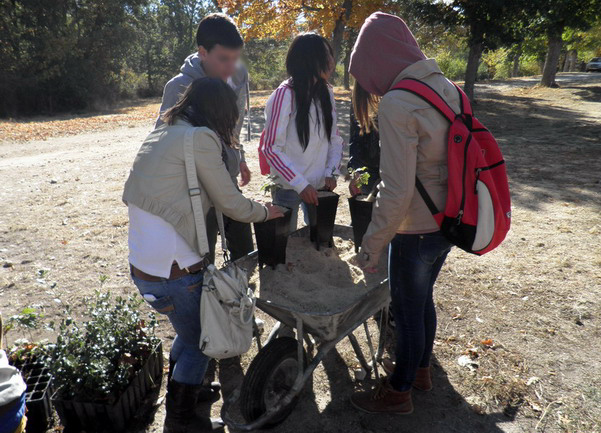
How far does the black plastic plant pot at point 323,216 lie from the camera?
106 inches

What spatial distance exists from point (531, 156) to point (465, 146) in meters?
7.92

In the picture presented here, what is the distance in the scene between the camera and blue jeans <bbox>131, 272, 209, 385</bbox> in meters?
2.00

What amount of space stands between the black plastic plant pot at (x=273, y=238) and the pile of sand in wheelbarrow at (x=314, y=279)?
78 mm


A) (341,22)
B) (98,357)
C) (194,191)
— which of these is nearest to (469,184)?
(194,191)

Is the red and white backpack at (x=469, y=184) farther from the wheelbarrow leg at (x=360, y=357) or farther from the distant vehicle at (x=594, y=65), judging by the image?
the distant vehicle at (x=594, y=65)

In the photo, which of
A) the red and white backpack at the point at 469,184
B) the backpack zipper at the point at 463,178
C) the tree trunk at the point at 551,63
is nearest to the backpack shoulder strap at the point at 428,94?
the red and white backpack at the point at 469,184

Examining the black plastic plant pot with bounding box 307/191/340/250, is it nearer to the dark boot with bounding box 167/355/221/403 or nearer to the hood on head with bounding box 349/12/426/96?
the hood on head with bounding box 349/12/426/96

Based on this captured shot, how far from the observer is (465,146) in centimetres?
179

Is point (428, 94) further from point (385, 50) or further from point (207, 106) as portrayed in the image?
point (207, 106)

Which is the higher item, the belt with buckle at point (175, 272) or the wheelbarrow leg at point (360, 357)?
the belt with buckle at point (175, 272)

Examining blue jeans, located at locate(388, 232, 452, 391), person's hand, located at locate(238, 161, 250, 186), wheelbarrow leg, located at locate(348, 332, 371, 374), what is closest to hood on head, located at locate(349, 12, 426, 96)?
blue jeans, located at locate(388, 232, 452, 391)

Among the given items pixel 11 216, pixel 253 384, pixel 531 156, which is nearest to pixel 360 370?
pixel 253 384

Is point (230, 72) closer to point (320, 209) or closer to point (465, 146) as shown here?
point (320, 209)

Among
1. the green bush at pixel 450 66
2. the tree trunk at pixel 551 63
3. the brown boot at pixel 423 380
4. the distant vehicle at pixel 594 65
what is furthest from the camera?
the distant vehicle at pixel 594 65
